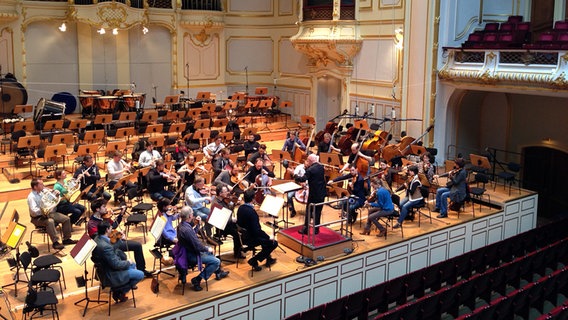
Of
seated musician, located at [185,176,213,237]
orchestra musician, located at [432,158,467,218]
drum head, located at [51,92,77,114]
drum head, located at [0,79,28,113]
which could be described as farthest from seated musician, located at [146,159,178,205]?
drum head, located at [51,92,77,114]

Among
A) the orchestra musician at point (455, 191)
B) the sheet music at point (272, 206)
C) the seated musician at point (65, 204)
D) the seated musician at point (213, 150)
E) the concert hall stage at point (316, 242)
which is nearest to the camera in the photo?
the sheet music at point (272, 206)

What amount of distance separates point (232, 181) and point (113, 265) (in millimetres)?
5139

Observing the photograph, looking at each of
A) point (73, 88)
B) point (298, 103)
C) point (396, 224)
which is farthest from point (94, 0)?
point (396, 224)

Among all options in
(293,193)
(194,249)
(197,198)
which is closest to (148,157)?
(197,198)

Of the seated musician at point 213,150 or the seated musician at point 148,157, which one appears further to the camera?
the seated musician at point 213,150

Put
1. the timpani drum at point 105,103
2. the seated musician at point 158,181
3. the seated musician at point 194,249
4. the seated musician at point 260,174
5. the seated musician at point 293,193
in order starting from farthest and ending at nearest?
the timpani drum at point 105,103, the seated musician at point 260,174, the seated musician at point 293,193, the seated musician at point 158,181, the seated musician at point 194,249

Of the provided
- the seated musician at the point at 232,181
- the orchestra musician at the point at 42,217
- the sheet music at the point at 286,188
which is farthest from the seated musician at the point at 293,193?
the orchestra musician at the point at 42,217

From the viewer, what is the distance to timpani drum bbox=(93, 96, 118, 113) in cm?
1822

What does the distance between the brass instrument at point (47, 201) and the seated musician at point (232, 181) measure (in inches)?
116

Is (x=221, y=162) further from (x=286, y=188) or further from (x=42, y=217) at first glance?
(x=42, y=217)

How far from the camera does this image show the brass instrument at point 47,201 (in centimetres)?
1043

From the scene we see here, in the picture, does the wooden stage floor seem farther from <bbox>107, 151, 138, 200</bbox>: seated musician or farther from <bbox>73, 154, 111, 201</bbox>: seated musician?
<bbox>107, 151, 138, 200</bbox>: seated musician

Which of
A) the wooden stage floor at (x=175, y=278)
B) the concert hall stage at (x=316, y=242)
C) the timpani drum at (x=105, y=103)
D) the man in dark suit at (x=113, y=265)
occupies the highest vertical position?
the timpani drum at (x=105, y=103)

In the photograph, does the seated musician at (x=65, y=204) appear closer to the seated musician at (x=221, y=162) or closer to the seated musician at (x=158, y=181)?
the seated musician at (x=158, y=181)
